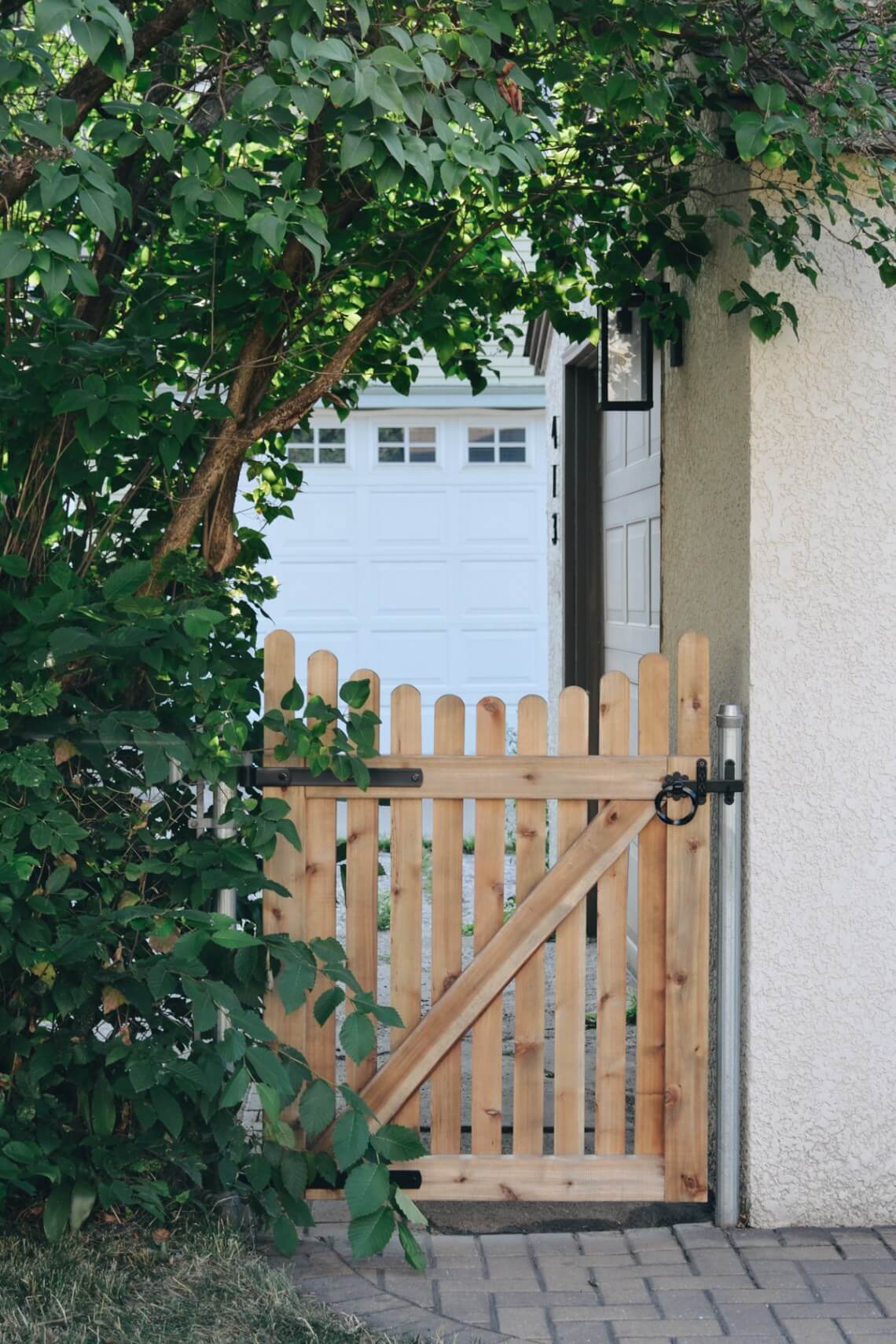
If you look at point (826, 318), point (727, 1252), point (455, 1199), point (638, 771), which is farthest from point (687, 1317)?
point (826, 318)

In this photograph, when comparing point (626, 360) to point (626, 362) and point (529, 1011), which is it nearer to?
point (626, 362)

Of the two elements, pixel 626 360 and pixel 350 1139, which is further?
pixel 626 360

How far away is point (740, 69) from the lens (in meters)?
3.36

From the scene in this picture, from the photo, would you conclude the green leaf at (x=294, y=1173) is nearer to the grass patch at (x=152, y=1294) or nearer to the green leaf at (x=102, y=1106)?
the grass patch at (x=152, y=1294)

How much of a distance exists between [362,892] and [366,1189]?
774mm

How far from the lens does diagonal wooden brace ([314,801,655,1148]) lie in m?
3.68

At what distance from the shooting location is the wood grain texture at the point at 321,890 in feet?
12.0

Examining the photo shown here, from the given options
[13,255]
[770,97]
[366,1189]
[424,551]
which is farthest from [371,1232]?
[424,551]

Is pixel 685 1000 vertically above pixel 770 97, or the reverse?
pixel 770 97

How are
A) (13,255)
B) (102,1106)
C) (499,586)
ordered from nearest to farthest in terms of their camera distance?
(13,255) → (102,1106) → (499,586)

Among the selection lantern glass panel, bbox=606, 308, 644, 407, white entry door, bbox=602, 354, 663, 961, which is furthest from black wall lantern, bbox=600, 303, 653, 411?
white entry door, bbox=602, 354, 663, 961

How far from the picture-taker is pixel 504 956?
3.69 meters

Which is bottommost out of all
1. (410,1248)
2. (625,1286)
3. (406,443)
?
(625,1286)

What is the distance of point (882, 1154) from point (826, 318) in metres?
2.21
